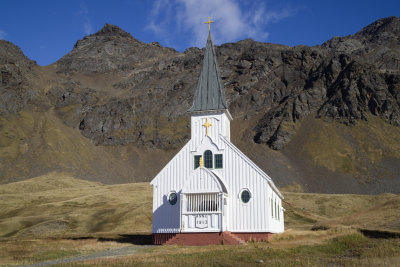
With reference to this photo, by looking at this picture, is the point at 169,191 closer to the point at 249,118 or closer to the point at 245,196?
the point at 245,196

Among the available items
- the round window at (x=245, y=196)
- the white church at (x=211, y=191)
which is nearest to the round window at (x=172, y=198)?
the white church at (x=211, y=191)

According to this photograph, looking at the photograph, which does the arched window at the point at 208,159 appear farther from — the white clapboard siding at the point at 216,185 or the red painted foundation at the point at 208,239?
the red painted foundation at the point at 208,239

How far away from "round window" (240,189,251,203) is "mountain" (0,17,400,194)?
75.2 m

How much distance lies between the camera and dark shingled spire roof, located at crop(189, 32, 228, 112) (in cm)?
3189

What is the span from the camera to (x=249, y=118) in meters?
148

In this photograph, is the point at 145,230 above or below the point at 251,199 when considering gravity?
below

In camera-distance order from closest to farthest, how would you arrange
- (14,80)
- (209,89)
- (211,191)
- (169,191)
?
1. (211,191)
2. (169,191)
3. (209,89)
4. (14,80)

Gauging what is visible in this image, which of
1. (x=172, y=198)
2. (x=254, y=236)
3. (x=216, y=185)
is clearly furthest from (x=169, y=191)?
(x=254, y=236)

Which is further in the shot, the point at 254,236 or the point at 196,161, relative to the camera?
the point at 196,161

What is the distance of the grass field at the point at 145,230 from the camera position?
17391 mm

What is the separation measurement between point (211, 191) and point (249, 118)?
123 m

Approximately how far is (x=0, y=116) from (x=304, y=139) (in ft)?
324

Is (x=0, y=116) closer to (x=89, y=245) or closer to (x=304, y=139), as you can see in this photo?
(x=304, y=139)

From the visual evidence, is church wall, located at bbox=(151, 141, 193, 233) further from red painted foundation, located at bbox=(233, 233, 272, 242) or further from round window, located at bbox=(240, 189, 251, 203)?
red painted foundation, located at bbox=(233, 233, 272, 242)
